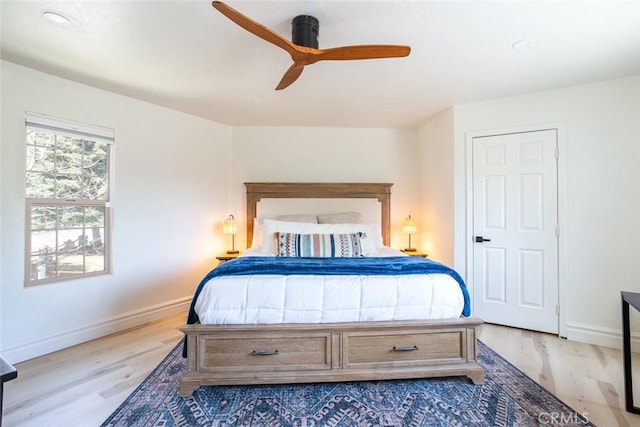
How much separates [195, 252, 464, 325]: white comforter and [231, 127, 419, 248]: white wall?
201cm

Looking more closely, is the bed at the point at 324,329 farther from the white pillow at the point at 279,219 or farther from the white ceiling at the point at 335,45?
the white ceiling at the point at 335,45

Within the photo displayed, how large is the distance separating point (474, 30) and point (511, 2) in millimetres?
246

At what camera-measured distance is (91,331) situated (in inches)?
102

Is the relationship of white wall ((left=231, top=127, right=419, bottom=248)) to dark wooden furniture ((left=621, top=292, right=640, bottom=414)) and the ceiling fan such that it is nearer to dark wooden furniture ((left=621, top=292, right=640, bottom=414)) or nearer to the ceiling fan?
the ceiling fan

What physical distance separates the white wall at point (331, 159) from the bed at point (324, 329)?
203 centimetres

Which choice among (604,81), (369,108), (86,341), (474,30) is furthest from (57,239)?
(604,81)

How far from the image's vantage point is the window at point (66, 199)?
2.33 m

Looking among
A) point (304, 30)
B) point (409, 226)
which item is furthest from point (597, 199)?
point (304, 30)

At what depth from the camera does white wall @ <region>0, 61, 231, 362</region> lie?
2.21 meters

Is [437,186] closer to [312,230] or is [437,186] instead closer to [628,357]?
[312,230]

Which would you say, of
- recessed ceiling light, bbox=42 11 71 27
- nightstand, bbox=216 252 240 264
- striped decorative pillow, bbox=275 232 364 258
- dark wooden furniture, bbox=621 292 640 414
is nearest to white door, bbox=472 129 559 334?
dark wooden furniture, bbox=621 292 640 414

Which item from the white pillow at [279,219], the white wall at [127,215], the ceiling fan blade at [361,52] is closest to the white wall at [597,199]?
the ceiling fan blade at [361,52]

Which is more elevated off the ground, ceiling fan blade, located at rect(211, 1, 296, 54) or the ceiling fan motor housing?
the ceiling fan motor housing

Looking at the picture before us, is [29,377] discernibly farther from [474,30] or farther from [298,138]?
[474,30]
